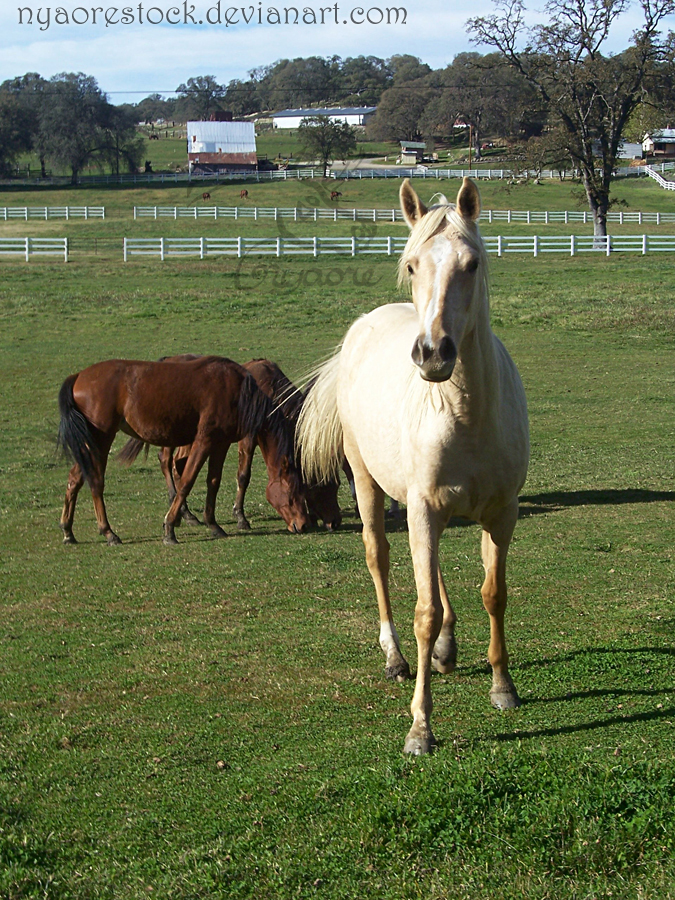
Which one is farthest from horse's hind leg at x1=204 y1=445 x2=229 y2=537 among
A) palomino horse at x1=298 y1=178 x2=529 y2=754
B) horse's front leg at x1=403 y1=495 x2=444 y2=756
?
horse's front leg at x1=403 y1=495 x2=444 y2=756

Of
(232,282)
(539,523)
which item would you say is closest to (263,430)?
(539,523)

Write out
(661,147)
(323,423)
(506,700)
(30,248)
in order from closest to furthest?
(506,700), (323,423), (30,248), (661,147)

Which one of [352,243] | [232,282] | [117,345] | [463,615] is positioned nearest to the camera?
[463,615]

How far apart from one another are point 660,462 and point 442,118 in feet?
169

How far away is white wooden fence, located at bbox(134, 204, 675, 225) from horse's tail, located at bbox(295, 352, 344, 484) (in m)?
45.7

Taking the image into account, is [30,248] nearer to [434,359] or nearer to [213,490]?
[213,490]

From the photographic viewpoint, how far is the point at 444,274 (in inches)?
150

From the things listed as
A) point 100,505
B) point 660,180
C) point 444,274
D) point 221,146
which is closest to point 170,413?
point 100,505

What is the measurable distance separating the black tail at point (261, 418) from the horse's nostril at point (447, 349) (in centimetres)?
654

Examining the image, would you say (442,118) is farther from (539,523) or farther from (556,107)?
(539,523)

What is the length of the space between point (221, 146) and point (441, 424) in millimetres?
72396

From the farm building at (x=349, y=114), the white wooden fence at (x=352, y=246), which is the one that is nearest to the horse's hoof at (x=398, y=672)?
the white wooden fence at (x=352, y=246)

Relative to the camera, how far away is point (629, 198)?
64.9 meters

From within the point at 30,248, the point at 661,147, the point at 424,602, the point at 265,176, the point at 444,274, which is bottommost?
the point at 424,602
